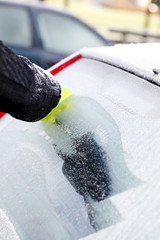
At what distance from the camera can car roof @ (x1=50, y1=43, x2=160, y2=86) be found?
5.47 feet

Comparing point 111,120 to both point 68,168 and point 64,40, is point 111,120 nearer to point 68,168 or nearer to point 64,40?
point 68,168

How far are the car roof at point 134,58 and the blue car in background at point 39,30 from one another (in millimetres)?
4324

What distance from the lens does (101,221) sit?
4.34 ft

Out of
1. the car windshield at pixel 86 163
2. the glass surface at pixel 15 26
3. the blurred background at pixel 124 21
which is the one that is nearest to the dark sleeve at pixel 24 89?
the car windshield at pixel 86 163

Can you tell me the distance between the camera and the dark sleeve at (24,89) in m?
1.54

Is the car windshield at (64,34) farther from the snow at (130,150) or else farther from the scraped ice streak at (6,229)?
the scraped ice streak at (6,229)

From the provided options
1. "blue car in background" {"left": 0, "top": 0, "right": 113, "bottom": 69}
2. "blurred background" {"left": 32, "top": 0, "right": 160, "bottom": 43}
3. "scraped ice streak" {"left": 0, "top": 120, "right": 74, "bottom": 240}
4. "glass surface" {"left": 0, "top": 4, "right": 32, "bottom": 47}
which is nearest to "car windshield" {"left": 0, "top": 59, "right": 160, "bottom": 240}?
"scraped ice streak" {"left": 0, "top": 120, "right": 74, "bottom": 240}

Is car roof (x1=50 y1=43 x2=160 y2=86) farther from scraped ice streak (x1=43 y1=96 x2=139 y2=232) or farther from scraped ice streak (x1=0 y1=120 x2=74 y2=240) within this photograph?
scraped ice streak (x1=0 y1=120 x2=74 y2=240)

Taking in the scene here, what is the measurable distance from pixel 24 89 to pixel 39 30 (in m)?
5.07

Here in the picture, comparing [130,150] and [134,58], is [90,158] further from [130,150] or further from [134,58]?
[134,58]

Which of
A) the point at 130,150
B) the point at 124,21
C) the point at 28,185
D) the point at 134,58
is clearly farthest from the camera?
the point at 124,21

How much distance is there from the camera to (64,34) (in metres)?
6.72

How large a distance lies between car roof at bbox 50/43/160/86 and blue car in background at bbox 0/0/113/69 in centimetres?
432

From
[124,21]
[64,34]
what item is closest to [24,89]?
[64,34]
